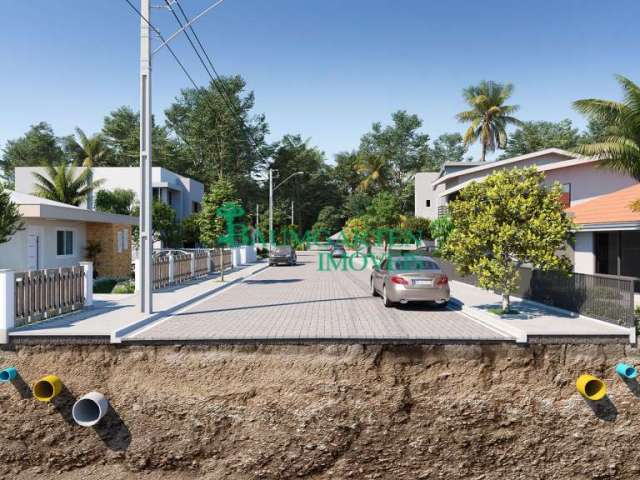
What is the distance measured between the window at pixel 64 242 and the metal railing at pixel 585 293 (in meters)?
18.4

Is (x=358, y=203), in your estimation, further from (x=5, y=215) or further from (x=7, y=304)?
(x=7, y=304)

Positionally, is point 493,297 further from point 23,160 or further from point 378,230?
point 23,160

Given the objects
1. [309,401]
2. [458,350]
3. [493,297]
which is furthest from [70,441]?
[493,297]

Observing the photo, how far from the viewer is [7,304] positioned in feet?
30.9

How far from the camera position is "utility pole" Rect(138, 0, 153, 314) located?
1175cm

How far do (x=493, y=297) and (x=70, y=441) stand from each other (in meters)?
12.3

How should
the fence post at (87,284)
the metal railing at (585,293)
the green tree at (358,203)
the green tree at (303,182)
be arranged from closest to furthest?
the metal railing at (585,293), the fence post at (87,284), the green tree at (358,203), the green tree at (303,182)

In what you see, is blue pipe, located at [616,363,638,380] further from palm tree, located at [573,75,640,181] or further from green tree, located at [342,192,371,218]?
green tree, located at [342,192,371,218]

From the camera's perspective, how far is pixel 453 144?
88.8 meters

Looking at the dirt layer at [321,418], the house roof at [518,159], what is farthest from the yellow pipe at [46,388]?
the house roof at [518,159]

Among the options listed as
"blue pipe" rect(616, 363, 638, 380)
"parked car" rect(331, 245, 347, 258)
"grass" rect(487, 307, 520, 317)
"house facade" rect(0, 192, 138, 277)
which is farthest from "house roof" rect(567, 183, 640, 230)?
"parked car" rect(331, 245, 347, 258)

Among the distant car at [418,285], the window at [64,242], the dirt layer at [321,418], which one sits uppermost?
the window at [64,242]

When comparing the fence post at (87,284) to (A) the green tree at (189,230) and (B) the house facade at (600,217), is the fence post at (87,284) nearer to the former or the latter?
(B) the house facade at (600,217)

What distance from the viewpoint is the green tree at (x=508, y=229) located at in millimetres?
11109
